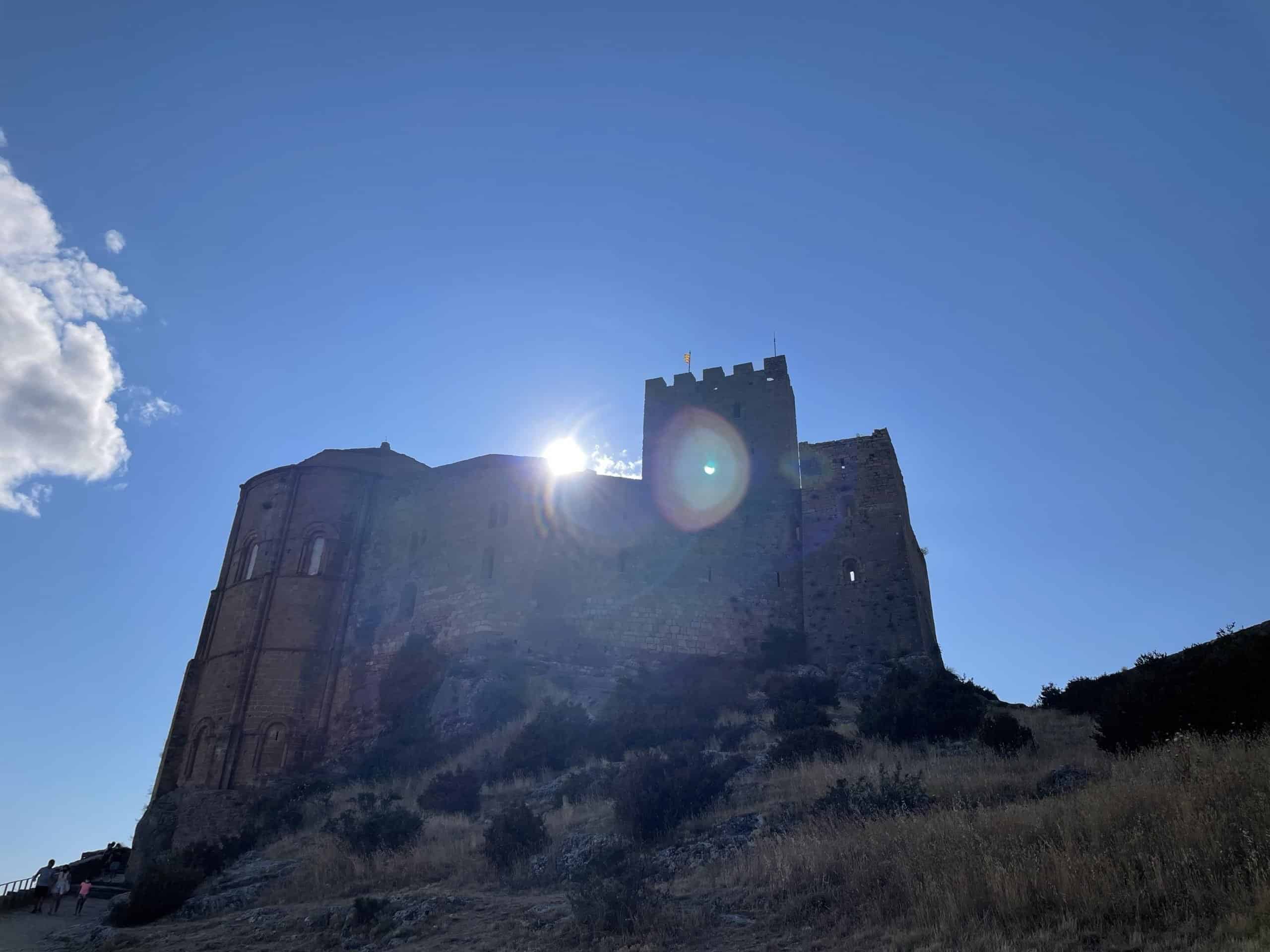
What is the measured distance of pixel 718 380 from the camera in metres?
31.4

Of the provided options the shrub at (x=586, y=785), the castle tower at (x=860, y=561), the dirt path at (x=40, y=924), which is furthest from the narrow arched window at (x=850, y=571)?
the dirt path at (x=40, y=924)

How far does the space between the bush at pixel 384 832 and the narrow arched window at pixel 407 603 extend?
10.9 m

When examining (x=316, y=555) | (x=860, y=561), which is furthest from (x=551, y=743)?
(x=316, y=555)

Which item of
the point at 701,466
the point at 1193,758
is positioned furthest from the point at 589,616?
the point at 1193,758

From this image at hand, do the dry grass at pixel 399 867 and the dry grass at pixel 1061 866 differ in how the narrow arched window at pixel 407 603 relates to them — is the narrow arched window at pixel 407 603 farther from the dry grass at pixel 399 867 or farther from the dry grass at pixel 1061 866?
the dry grass at pixel 1061 866

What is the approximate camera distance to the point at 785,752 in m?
16.3

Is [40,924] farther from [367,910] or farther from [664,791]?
[664,791]

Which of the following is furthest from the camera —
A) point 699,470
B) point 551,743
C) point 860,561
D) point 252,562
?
point 252,562

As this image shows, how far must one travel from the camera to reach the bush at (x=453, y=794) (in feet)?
59.4

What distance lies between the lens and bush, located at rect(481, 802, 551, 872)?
13.0 m

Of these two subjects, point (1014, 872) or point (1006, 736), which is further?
point (1006, 736)

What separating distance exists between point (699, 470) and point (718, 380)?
145 inches

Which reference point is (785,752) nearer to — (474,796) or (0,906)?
(474,796)

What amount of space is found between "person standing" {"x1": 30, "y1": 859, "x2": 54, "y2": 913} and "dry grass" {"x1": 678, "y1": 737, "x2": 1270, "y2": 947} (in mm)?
21134
